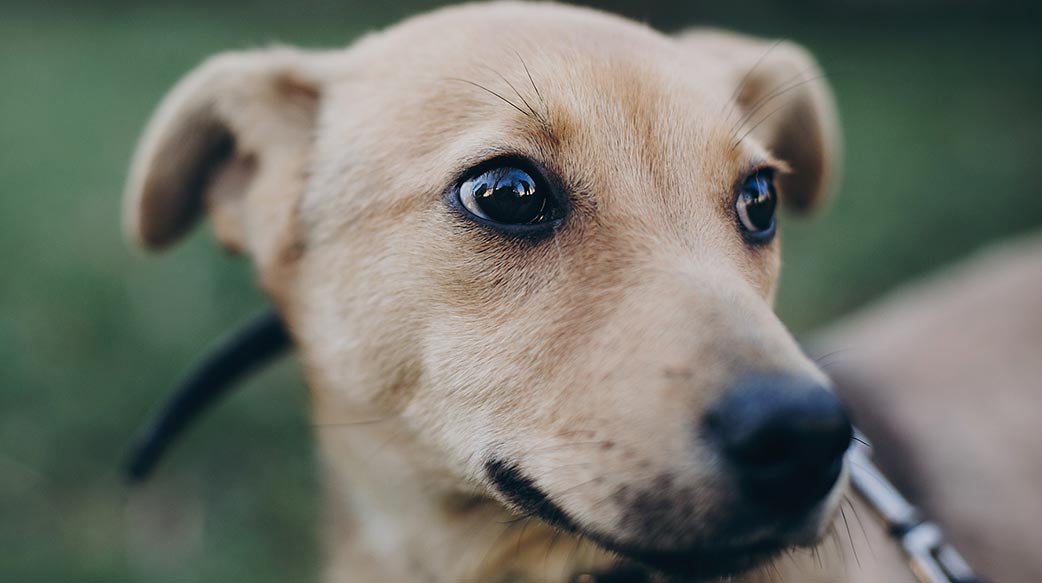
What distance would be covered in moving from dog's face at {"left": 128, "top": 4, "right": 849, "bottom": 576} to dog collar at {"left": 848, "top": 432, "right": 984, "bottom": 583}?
63 cm

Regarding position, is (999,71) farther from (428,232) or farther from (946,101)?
(428,232)

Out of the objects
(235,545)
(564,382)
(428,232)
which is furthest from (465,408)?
(235,545)

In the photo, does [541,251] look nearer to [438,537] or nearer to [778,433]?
[778,433]

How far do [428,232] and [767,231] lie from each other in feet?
3.07

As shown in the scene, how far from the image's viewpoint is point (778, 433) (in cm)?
149

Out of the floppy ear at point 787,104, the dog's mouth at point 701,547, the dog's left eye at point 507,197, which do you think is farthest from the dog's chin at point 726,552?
the floppy ear at point 787,104

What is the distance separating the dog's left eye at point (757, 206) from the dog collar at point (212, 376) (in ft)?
4.80

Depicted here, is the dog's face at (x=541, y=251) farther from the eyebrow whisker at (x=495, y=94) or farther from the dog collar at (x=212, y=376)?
the dog collar at (x=212, y=376)

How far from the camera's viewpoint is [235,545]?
380 centimetres

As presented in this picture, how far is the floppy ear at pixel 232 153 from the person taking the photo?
2512 millimetres

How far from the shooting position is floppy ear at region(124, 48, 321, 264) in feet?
8.24

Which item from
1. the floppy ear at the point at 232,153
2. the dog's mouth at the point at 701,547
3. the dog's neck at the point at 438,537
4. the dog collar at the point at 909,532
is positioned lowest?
the dog's neck at the point at 438,537

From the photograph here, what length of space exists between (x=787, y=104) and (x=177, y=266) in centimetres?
431

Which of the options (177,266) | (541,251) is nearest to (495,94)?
(541,251)
